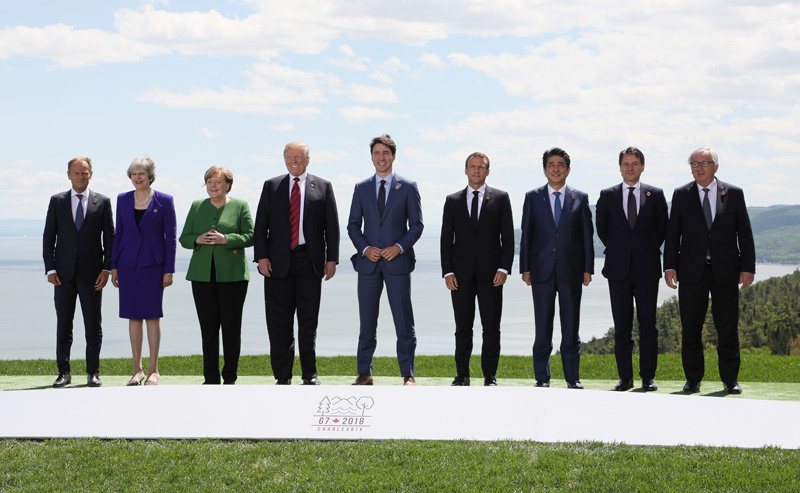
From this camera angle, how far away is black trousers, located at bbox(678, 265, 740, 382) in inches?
275

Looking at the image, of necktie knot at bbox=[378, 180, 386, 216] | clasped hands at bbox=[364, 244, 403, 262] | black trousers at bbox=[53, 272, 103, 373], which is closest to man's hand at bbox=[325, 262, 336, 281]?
clasped hands at bbox=[364, 244, 403, 262]

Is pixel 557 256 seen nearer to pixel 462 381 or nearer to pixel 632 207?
pixel 632 207

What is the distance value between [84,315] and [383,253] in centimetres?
318

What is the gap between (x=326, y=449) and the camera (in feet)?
17.2

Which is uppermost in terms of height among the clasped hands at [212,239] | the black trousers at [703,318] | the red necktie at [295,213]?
the red necktie at [295,213]

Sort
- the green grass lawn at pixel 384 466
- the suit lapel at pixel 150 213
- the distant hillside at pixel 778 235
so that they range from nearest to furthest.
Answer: the green grass lawn at pixel 384 466
the suit lapel at pixel 150 213
the distant hillside at pixel 778 235

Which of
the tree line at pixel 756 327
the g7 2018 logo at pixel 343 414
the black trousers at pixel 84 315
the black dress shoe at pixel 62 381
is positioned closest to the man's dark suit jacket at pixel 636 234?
the g7 2018 logo at pixel 343 414

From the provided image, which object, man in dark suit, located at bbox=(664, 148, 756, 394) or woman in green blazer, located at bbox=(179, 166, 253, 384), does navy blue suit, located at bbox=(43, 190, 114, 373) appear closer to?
woman in green blazer, located at bbox=(179, 166, 253, 384)

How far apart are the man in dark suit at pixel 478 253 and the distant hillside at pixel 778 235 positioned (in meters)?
119

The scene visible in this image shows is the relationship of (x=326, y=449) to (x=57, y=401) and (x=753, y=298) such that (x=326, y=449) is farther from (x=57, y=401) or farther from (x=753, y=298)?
(x=753, y=298)

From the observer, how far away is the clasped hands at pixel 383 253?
675 centimetres

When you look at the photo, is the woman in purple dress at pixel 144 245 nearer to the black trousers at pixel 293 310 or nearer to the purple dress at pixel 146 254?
the purple dress at pixel 146 254

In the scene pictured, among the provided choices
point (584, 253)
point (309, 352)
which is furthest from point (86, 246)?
point (584, 253)

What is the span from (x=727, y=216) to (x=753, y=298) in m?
27.7
